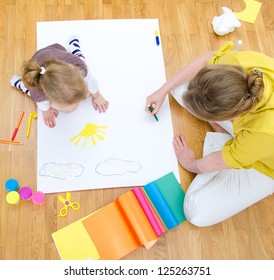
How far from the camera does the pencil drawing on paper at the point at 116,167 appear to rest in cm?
111

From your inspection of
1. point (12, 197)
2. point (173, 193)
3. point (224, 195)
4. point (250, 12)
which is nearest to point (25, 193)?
point (12, 197)

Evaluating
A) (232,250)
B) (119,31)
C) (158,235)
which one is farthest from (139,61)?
(232,250)

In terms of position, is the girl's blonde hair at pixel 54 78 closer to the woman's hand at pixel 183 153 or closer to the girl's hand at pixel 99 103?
the girl's hand at pixel 99 103

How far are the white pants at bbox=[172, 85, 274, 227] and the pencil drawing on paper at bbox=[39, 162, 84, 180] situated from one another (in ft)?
1.20

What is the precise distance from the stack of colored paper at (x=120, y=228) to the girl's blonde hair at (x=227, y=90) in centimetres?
41

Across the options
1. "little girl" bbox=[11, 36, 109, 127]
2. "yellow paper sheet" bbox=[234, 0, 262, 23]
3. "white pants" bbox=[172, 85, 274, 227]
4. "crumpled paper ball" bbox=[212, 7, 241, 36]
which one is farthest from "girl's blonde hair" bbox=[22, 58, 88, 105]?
"yellow paper sheet" bbox=[234, 0, 262, 23]

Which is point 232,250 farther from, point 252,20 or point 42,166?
point 252,20

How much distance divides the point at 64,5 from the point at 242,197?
990 mm

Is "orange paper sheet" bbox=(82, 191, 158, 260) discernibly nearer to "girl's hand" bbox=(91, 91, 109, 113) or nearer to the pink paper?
the pink paper

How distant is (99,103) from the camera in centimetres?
117

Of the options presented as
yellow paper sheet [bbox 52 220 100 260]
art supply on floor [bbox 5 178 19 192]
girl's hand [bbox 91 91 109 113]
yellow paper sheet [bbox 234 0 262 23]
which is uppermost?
yellow paper sheet [bbox 234 0 262 23]

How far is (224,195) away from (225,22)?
69cm

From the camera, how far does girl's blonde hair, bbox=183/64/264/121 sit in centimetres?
74
